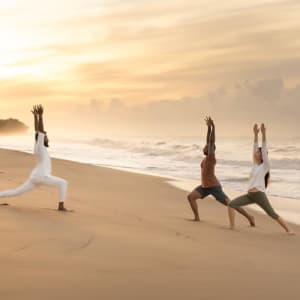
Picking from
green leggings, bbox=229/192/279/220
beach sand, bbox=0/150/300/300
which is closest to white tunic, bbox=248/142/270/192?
green leggings, bbox=229/192/279/220

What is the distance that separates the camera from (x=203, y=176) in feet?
35.6

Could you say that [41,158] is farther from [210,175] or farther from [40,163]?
[210,175]

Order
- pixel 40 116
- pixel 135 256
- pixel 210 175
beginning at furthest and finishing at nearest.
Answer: pixel 210 175, pixel 40 116, pixel 135 256

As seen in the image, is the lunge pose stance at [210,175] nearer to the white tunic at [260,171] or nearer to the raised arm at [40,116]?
the white tunic at [260,171]

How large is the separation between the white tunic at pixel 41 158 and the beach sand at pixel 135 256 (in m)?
0.64

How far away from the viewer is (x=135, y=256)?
6.82 m

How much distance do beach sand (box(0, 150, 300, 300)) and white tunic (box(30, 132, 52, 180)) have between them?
64 centimetres

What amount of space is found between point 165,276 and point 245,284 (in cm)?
87

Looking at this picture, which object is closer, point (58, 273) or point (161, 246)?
point (58, 273)

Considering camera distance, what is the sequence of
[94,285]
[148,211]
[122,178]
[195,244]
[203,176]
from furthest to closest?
[122,178] → [148,211] → [203,176] → [195,244] → [94,285]

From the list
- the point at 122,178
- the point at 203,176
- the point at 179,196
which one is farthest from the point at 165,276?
the point at 122,178

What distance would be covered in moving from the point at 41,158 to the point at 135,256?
11.7 feet

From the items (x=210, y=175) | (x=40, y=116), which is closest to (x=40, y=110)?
(x=40, y=116)

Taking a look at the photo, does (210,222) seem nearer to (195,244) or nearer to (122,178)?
(195,244)
